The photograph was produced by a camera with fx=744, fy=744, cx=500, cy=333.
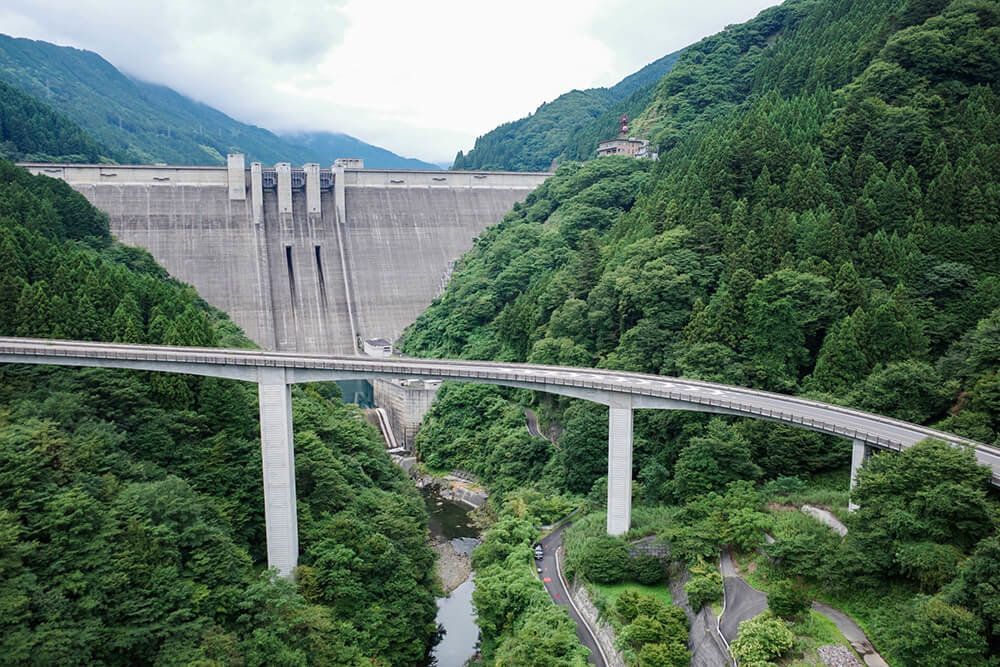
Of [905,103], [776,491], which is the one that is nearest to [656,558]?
[776,491]

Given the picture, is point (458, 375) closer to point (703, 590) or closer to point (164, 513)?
point (164, 513)

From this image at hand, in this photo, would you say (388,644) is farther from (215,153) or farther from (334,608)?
(215,153)

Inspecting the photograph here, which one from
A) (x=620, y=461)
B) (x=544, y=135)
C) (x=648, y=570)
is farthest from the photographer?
(x=544, y=135)

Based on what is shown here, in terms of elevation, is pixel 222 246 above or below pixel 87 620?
above

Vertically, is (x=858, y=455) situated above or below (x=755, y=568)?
above

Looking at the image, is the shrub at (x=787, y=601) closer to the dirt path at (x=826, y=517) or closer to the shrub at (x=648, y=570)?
the dirt path at (x=826, y=517)

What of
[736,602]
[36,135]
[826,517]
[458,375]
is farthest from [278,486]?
[36,135]

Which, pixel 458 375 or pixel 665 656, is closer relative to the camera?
pixel 665 656
